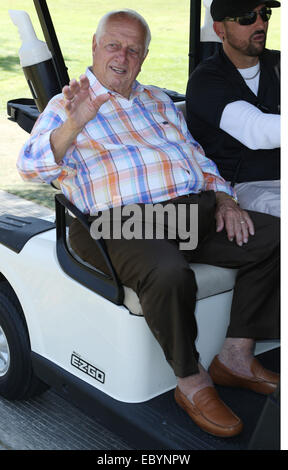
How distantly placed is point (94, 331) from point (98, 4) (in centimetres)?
196

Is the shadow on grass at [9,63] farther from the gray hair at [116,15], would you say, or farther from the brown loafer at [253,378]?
the brown loafer at [253,378]

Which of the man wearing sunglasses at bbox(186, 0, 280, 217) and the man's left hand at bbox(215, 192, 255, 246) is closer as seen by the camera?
the man's left hand at bbox(215, 192, 255, 246)

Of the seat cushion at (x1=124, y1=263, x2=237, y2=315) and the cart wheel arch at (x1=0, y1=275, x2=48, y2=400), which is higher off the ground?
the seat cushion at (x1=124, y1=263, x2=237, y2=315)

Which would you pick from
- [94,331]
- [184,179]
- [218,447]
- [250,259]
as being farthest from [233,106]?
[218,447]

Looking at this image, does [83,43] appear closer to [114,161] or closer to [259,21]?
[259,21]

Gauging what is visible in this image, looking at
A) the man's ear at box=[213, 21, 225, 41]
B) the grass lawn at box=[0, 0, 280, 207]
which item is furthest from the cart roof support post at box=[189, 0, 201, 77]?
the man's ear at box=[213, 21, 225, 41]

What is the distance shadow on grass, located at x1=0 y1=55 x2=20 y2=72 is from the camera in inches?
444

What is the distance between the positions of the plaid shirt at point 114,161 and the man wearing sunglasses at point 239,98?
198 mm

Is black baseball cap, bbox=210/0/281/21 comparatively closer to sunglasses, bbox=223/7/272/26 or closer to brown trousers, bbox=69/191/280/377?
sunglasses, bbox=223/7/272/26

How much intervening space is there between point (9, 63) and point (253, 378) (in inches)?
404

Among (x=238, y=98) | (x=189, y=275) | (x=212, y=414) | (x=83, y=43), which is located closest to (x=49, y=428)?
(x=212, y=414)

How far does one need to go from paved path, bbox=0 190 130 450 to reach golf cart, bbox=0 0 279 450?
0.06 metres

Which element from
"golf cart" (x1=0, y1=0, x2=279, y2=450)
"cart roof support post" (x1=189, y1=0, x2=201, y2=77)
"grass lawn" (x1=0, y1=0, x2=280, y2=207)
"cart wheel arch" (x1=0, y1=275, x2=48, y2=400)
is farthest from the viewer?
"grass lawn" (x1=0, y1=0, x2=280, y2=207)

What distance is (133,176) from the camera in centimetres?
229
